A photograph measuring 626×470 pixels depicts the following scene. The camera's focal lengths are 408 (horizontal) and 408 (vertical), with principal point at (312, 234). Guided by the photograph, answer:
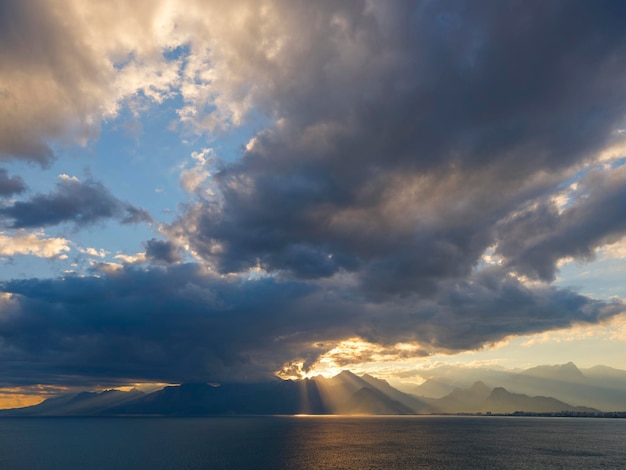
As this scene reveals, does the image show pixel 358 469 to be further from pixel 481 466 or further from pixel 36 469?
pixel 36 469

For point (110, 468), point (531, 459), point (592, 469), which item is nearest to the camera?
point (592, 469)

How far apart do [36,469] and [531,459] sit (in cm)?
22977

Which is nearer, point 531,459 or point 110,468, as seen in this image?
point 110,468

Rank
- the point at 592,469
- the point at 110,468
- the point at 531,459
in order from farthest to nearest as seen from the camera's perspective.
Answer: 1. the point at 531,459
2. the point at 110,468
3. the point at 592,469

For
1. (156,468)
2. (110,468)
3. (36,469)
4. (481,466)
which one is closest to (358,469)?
(481,466)

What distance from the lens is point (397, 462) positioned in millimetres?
189625

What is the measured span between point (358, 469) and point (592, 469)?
95.7m

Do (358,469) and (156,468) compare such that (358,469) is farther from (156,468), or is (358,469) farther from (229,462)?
(156,468)

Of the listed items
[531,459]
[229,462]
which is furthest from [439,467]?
[229,462]

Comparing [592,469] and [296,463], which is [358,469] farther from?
[592,469]

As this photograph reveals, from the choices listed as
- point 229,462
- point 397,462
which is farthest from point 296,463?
point 397,462

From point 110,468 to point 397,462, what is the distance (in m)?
128

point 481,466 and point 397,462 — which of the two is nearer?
point 481,466

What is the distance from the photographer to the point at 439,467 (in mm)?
172750
